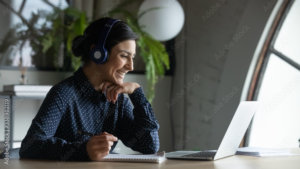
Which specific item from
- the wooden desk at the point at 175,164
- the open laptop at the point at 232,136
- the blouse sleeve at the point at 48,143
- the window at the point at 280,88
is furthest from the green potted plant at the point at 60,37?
the wooden desk at the point at 175,164

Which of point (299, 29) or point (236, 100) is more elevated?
point (299, 29)

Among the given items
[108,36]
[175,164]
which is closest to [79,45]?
[108,36]

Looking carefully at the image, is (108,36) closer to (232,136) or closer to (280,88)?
(232,136)

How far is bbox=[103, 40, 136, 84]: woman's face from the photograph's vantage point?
78.7 inches

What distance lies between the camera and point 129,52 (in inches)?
79.2

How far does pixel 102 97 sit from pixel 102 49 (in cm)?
22

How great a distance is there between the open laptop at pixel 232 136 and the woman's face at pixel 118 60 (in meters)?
0.46

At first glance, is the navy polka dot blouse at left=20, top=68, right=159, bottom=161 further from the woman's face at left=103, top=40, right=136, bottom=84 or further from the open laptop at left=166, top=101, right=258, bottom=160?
the open laptop at left=166, top=101, right=258, bottom=160

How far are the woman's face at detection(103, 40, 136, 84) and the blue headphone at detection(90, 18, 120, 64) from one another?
0.13ft

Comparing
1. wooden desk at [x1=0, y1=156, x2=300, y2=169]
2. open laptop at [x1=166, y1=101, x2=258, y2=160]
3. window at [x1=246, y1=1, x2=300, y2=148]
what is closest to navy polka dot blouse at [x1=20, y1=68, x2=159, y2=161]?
wooden desk at [x1=0, y1=156, x2=300, y2=169]

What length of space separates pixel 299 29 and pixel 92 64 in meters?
2.15

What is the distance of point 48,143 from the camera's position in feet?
5.38

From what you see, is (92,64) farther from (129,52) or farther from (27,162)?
(27,162)

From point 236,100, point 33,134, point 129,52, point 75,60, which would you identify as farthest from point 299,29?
point 33,134
